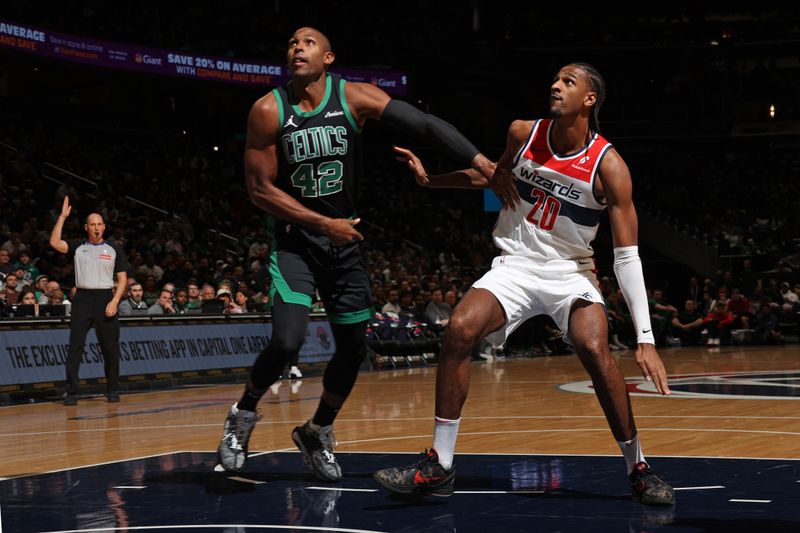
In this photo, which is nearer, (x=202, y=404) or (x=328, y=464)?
(x=328, y=464)

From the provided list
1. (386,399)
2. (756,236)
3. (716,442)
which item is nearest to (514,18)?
(756,236)

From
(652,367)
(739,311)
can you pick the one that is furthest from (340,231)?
(739,311)

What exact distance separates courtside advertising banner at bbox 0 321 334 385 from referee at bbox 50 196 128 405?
1.07m

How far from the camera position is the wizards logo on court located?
10.7 metres

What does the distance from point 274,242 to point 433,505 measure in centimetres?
172

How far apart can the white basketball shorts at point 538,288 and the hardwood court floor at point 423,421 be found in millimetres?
1612

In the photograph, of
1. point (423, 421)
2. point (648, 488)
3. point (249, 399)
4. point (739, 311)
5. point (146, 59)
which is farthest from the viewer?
point (146, 59)

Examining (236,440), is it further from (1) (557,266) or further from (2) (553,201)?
(2) (553,201)

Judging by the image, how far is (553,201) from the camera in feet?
17.0

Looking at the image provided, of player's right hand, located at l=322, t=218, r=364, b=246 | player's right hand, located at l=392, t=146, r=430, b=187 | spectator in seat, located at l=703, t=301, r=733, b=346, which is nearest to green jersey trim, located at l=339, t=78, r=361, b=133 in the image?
player's right hand, located at l=392, t=146, r=430, b=187

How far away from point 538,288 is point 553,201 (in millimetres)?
434

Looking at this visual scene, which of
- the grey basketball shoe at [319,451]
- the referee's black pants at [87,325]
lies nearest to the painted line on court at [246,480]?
the grey basketball shoe at [319,451]

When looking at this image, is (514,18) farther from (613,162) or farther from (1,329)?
(613,162)

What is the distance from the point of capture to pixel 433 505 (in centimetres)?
482
